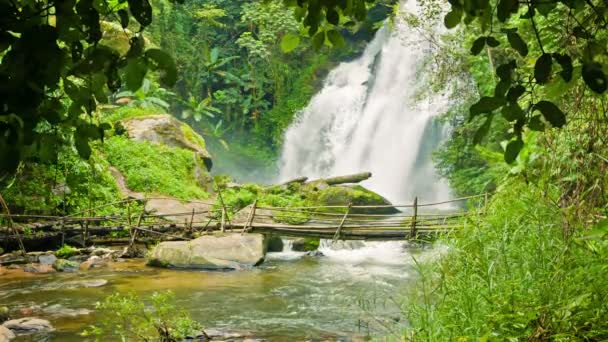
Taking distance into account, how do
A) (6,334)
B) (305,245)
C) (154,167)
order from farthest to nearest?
1. (154,167)
2. (305,245)
3. (6,334)

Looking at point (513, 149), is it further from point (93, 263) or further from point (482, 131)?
point (93, 263)

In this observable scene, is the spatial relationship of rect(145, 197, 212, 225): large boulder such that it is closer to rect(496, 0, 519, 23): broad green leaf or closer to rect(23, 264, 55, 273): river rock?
rect(23, 264, 55, 273): river rock

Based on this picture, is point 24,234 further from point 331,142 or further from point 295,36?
point 331,142

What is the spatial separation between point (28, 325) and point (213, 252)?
4004 millimetres

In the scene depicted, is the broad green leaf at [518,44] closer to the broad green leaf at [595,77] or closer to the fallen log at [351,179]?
the broad green leaf at [595,77]

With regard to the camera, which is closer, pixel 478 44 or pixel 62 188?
pixel 478 44

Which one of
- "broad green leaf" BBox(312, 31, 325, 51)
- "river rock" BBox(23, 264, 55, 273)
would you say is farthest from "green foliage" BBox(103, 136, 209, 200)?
"broad green leaf" BBox(312, 31, 325, 51)

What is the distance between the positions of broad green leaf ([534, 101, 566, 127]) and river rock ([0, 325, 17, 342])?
549 cm

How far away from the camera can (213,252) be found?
976 centimetres

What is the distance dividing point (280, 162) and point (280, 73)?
3.77m

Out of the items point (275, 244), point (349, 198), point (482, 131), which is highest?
point (349, 198)

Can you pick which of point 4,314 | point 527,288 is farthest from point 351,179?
point 527,288

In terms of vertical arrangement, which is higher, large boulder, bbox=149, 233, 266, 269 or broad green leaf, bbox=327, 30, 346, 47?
broad green leaf, bbox=327, 30, 346, 47

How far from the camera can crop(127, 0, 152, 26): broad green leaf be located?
112 centimetres
